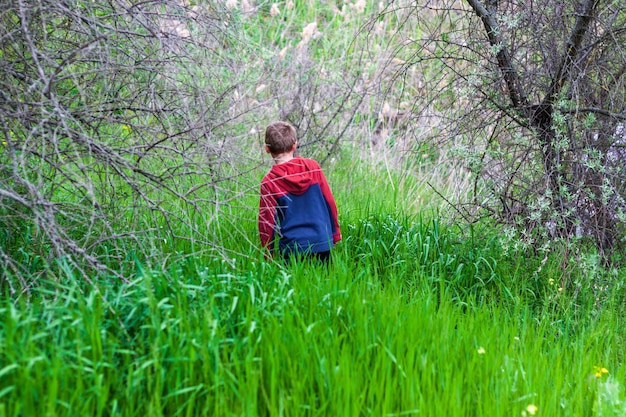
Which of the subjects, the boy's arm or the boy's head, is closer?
the boy's arm

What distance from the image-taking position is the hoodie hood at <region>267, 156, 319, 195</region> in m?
4.84

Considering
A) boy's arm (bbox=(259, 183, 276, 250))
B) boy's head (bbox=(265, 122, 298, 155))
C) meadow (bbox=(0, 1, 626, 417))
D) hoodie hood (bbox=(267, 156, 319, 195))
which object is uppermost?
boy's head (bbox=(265, 122, 298, 155))

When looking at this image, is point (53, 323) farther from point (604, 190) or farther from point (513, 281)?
point (604, 190)

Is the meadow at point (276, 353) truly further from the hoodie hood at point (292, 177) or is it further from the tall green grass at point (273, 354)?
the hoodie hood at point (292, 177)

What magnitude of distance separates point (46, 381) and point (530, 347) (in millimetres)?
2556

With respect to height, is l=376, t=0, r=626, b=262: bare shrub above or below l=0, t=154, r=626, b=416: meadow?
above

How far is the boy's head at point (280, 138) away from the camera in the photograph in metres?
4.91

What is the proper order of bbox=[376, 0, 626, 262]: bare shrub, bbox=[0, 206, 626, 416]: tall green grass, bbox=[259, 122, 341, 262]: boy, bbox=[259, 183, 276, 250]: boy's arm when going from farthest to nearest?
bbox=[376, 0, 626, 262]: bare shrub, bbox=[259, 122, 341, 262]: boy, bbox=[259, 183, 276, 250]: boy's arm, bbox=[0, 206, 626, 416]: tall green grass

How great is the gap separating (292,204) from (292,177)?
202 mm

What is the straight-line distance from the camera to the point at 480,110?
17.8 ft

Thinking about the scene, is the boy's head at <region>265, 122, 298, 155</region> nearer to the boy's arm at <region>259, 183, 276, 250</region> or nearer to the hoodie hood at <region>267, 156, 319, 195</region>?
the hoodie hood at <region>267, 156, 319, 195</region>

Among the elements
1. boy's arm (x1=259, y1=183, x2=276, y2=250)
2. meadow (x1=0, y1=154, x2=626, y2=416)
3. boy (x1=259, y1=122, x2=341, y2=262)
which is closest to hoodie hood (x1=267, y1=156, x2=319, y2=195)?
boy (x1=259, y1=122, x2=341, y2=262)

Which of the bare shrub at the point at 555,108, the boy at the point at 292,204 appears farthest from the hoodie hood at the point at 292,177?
the bare shrub at the point at 555,108

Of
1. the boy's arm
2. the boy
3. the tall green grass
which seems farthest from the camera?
the boy
